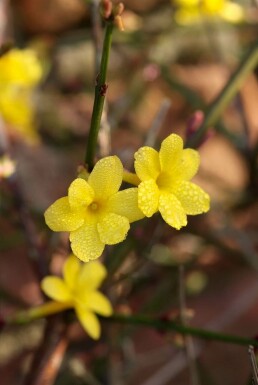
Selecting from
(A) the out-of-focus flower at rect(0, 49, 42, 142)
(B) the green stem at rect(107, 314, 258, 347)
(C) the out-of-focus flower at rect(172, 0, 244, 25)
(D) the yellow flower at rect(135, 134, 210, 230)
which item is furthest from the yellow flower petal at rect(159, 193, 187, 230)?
(C) the out-of-focus flower at rect(172, 0, 244, 25)

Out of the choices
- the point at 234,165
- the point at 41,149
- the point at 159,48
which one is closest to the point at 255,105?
the point at 234,165

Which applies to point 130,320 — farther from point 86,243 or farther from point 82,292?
point 86,243

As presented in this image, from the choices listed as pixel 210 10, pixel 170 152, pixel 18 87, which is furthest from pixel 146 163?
pixel 18 87

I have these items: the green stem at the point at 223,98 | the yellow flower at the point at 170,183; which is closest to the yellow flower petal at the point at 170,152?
the yellow flower at the point at 170,183

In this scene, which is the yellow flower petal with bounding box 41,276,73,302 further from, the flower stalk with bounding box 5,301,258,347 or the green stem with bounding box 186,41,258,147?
the green stem with bounding box 186,41,258,147

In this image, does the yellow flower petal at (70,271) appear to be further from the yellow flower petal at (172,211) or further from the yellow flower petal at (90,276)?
the yellow flower petal at (172,211)

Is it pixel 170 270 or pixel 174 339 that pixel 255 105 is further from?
pixel 174 339
